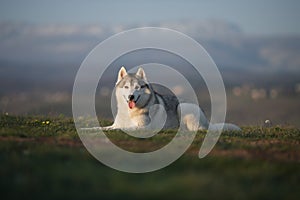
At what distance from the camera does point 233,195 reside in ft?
27.2

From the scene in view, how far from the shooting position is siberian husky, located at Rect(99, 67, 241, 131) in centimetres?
1644

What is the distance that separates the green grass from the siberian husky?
2608 mm

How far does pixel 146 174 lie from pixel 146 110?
7.33m

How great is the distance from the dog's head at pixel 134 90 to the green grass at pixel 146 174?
250 cm

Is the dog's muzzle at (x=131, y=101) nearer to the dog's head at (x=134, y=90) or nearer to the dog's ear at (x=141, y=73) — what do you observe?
the dog's head at (x=134, y=90)

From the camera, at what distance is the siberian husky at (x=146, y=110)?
1644 cm

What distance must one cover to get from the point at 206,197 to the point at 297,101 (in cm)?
12117

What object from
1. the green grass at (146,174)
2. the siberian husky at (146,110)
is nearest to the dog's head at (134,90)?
the siberian husky at (146,110)

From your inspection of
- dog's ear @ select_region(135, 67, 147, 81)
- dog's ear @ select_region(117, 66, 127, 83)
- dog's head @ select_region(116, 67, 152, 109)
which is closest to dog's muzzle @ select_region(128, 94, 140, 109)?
dog's head @ select_region(116, 67, 152, 109)

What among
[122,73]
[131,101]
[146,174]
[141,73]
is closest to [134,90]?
[131,101]

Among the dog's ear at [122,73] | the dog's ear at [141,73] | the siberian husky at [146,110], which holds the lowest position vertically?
the siberian husky at [146,110]

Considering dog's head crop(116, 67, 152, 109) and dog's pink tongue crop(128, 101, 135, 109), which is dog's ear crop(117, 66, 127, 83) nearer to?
dog's head crop(116, 67, 152, 109)

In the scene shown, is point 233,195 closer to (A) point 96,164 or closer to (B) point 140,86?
(A) point 96,164

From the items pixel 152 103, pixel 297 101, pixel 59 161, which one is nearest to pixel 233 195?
pixel 59 161
